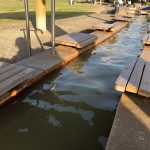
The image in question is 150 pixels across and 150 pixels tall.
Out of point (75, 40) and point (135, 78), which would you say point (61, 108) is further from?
point (75, 40)

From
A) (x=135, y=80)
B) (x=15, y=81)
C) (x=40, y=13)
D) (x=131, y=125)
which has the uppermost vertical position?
(x=40, y=13)

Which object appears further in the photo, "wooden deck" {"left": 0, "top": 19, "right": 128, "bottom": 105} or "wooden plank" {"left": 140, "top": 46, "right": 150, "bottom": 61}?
"wooden plank" {"left": 140, "top": 46, "right": 150, "bottom": 61}

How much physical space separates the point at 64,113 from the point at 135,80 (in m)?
1.70

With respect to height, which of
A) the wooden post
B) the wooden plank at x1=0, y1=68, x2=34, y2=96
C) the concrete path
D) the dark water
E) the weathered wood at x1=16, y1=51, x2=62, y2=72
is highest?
the wooden post

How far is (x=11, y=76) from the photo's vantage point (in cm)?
577

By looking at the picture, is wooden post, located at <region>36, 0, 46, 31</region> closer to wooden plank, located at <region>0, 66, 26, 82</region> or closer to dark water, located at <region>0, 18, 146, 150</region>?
dark water, located at <region>0, 18, 146, 150</region>

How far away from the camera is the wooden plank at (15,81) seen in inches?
203

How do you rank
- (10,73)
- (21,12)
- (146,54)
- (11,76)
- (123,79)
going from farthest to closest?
(21,12) → (146,54) → (10,73) → (11,76) → (123,79)

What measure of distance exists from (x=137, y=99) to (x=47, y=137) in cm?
201

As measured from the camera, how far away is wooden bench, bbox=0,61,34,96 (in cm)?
525

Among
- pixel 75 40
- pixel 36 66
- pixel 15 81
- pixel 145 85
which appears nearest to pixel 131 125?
pixel 145 85

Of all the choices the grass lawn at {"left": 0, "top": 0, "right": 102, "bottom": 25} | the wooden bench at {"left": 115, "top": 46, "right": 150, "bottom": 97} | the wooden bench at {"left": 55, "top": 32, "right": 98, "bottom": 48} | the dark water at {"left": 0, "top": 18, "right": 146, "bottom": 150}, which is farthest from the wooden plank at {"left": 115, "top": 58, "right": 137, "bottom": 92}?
the grass lawn at {"left": 0, "top": 0, "right": 102, "bottom": 25}

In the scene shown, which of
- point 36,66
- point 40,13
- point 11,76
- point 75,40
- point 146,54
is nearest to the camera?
point 11,76

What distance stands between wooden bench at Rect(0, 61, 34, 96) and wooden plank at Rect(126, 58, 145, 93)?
240 centimetres
